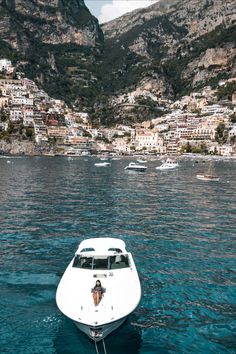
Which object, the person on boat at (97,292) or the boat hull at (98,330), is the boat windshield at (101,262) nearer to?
the person on boat at (97,292)

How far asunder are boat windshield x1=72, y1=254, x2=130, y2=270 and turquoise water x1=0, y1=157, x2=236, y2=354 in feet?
6.92

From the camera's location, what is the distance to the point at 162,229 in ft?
113

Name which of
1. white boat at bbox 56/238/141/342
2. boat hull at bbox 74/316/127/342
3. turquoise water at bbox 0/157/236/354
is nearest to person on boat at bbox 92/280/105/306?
white boat at bbox 56/238/141/342

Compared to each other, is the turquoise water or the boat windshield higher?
the boat windshield

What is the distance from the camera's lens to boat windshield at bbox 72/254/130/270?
17.9m

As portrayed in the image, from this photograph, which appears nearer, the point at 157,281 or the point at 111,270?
the point at 111,270

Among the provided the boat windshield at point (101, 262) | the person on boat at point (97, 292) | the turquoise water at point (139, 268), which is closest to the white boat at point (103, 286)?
the boat windshield at point (101, 262)

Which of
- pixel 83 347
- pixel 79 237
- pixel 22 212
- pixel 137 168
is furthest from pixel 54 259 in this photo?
pixel 137 168

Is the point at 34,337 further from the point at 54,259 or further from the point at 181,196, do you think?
the point at 181,196

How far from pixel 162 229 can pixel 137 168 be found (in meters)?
70.1

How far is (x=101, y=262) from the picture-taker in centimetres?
1806

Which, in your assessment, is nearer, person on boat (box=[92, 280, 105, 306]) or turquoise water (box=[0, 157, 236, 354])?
person on boat (box=[92, 280, 105, 306])

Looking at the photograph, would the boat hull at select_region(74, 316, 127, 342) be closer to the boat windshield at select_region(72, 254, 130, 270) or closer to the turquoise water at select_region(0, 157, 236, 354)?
the turquoise water at select_region(0, 157, 236, 354)

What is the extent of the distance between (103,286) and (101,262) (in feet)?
6.29
